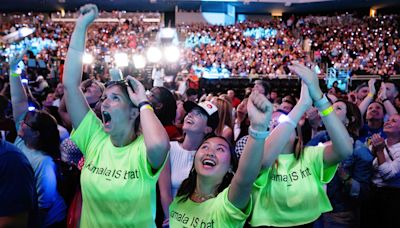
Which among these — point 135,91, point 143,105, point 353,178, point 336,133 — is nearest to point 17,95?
point 135,91

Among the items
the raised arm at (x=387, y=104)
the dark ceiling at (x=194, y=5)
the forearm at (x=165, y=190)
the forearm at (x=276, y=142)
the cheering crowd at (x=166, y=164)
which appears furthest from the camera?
the dark ceiling at (x=194, y=5)

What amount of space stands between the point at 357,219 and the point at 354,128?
82cm

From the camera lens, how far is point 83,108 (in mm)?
3061

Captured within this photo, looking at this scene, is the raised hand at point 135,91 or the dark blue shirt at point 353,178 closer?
the raised hand at point 135,91

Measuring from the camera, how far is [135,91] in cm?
283

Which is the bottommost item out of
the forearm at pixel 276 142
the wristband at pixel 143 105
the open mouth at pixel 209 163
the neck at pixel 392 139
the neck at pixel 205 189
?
the neck at pixel 392 139

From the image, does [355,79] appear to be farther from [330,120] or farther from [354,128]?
[330,120]

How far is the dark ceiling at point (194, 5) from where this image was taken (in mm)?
29828

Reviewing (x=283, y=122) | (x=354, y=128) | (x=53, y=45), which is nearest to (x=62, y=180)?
(x=283, y=122)

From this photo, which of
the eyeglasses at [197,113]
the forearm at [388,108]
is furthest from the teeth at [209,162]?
the forearm at [388,108]

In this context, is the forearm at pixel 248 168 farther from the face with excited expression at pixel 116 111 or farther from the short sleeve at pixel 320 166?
the short sleeve at pixel 320 166

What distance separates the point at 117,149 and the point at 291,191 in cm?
115

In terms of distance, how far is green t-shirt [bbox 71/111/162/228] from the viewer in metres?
2.72

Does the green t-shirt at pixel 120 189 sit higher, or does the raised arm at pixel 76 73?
the raised arm at pixel 76 73
